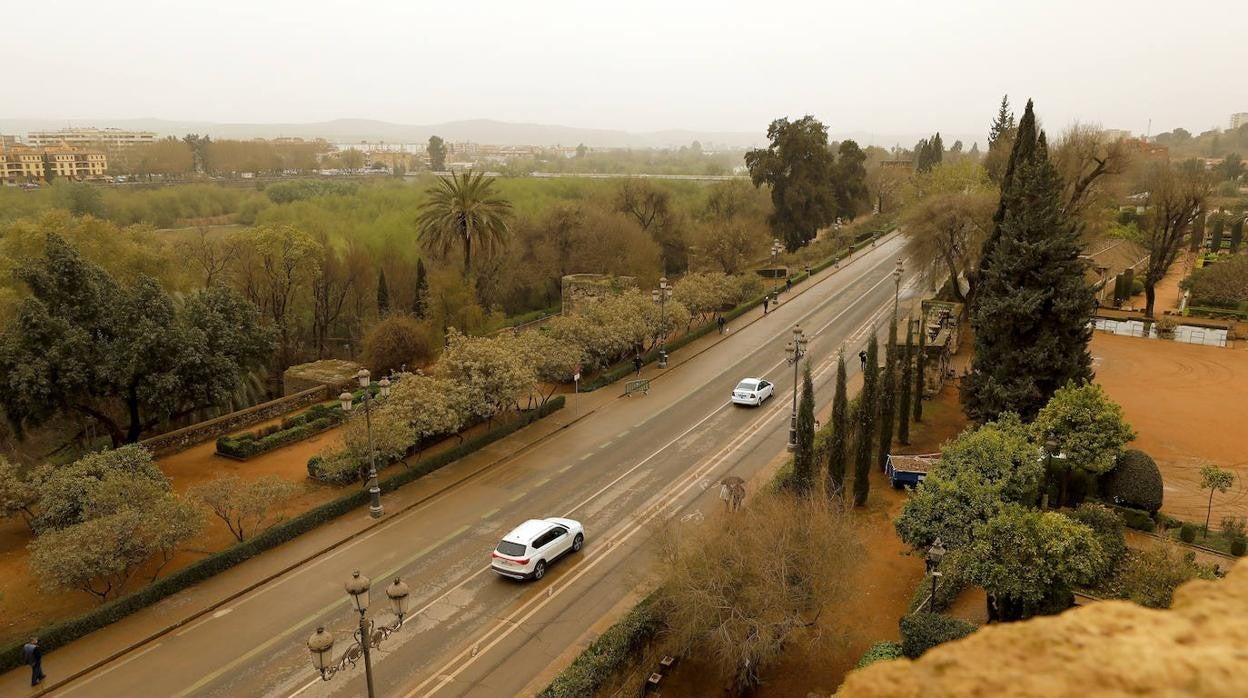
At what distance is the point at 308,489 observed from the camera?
87.6ft

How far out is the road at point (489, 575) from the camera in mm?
17109

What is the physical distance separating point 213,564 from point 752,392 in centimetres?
2248

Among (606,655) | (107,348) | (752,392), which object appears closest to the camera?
(606,655)

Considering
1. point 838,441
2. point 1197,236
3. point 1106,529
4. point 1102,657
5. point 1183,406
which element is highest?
point 1102,657

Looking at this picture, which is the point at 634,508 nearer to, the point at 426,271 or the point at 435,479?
the point at 435,479

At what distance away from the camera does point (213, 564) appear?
2112 cm

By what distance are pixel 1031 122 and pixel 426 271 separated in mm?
35237

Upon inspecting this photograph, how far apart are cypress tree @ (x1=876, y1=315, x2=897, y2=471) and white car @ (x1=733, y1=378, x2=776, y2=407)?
7.45 meters

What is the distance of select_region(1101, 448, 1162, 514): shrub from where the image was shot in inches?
899

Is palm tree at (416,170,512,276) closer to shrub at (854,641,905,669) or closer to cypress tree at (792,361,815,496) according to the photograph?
cypress tree at (792,361,815,496)

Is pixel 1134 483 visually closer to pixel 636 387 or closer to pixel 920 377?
pixel 920 377

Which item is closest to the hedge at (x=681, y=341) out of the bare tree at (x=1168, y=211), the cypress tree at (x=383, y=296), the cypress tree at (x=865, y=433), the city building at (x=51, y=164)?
the cypress tree at (x=865, y=433)

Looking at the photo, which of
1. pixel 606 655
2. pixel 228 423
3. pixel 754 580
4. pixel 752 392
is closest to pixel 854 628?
pixel 754 580

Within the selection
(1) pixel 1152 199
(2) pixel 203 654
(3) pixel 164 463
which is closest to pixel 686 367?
(3) pixel 164 463
